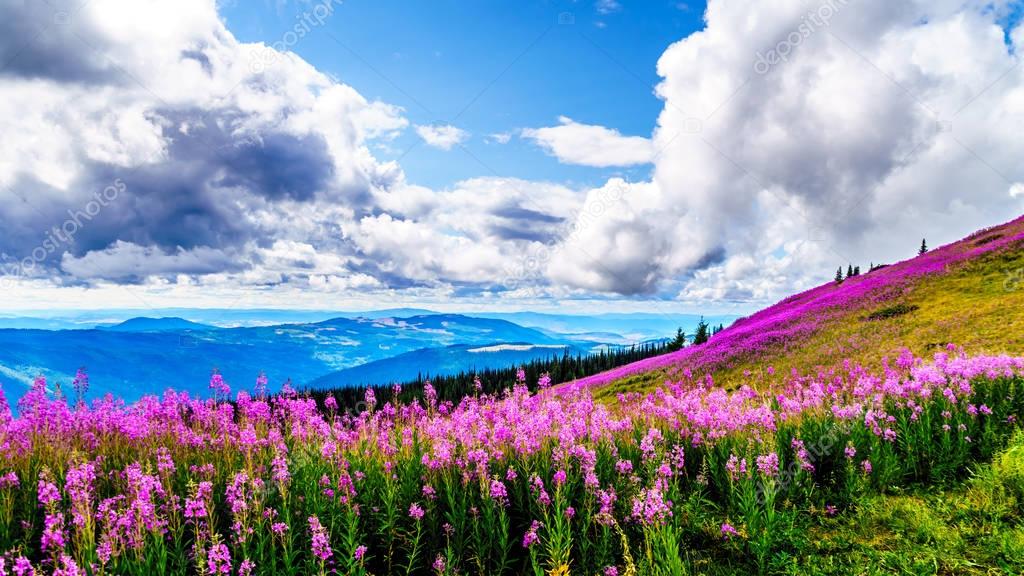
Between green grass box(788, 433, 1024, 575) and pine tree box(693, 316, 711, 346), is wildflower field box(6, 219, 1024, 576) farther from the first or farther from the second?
pine tree box(693, 316, 711, 346)

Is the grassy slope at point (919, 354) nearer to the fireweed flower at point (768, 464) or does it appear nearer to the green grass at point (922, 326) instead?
the green grass at point (922, 326)

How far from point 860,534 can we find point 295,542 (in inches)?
267

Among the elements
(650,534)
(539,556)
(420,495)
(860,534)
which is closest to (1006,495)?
(860,534)

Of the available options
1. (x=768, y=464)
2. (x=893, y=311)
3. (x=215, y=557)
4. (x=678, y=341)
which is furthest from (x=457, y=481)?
(x=678, y=341)

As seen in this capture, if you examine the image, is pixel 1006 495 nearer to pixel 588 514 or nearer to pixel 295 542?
pixel 588 514

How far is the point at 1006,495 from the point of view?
6957 mm

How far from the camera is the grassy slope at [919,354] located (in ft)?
18.7

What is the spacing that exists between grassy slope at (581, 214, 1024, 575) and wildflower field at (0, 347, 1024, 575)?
38 centimetres

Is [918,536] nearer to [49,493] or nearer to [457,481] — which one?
[457,481]

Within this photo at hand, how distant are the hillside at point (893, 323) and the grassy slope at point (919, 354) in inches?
3.2

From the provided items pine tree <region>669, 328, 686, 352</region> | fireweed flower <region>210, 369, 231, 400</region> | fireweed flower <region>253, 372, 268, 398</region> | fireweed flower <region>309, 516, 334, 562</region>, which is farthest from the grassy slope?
pine tree <region>669, 328, 686, 352</region>

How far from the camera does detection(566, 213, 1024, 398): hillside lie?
2261 cm

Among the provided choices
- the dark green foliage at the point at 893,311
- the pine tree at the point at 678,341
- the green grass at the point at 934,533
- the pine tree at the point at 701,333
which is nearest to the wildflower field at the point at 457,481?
the green grass at the point at 934,533

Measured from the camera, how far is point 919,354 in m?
21.4
